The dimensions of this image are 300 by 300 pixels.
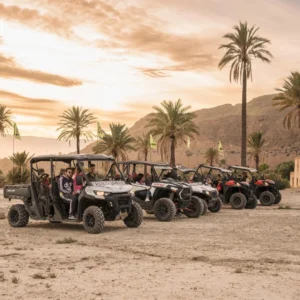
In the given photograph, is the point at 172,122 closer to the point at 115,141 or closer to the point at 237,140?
the point at 115,141

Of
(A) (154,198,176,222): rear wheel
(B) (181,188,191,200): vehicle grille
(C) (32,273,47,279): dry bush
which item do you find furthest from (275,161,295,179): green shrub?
(C) (32,273,47,279): dry bush

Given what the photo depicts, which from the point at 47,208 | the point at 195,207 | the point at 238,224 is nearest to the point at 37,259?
the point at 47,208

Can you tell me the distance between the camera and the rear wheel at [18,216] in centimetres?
1596

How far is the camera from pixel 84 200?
48.4 ft

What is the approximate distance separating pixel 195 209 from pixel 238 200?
4863 millimetres

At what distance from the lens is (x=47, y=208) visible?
608 inches

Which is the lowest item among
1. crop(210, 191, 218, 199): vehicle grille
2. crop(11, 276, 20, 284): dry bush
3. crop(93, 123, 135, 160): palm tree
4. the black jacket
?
crop(11, 276, 20, 284): dry bush

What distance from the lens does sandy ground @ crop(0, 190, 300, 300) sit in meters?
7.72

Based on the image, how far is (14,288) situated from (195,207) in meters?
11.7

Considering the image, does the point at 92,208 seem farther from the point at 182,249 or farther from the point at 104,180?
the point at 182,249

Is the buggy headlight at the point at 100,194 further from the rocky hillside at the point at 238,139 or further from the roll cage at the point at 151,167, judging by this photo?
the rocky hillside at the point at 238,139

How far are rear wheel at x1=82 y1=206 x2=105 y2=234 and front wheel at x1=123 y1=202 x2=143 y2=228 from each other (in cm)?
140

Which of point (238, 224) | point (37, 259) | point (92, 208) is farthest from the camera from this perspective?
point (238, 224)

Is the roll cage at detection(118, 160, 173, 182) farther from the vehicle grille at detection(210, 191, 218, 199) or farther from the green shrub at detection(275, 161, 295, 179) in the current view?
the green shrub at detection(275, 161, 295, 179)
